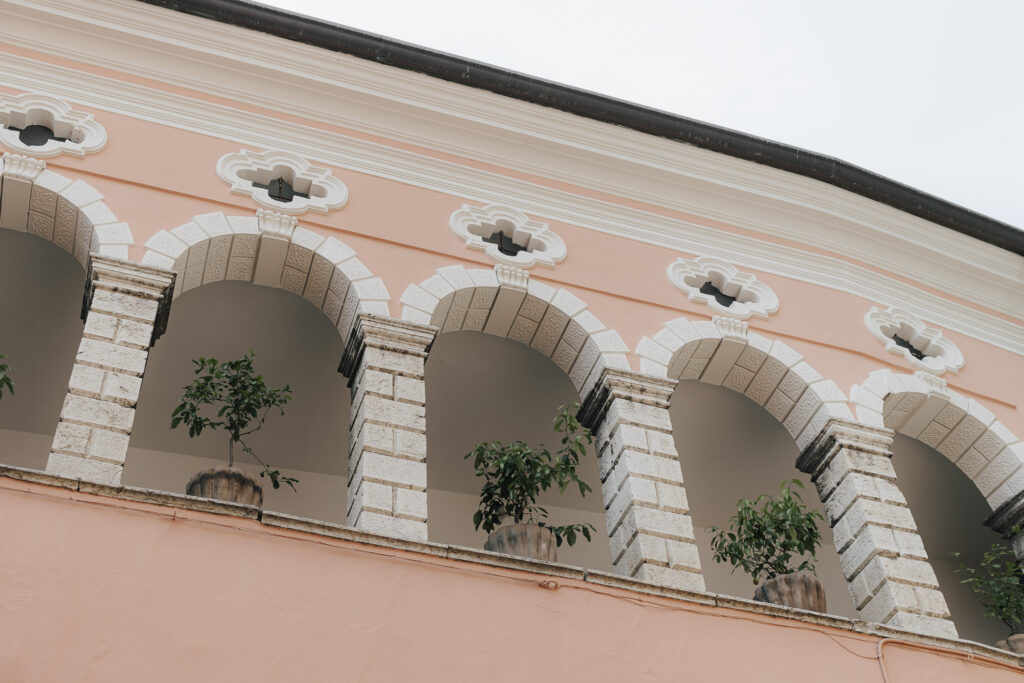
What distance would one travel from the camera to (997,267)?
10109 millimetres

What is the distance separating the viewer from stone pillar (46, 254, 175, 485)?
597cm

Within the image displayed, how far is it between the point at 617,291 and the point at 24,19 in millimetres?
4594

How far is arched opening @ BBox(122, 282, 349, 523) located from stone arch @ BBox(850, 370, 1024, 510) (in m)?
3.96

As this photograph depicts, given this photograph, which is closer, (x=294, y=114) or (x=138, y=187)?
(x=138, y=187)

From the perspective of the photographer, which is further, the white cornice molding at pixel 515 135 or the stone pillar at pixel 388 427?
the white cornice molding at pixel 515 135

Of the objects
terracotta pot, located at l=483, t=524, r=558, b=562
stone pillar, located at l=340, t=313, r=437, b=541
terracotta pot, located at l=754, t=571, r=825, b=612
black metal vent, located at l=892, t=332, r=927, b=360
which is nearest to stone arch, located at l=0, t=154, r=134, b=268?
stone pillar, located at l=340, t=313, r=437, b=541

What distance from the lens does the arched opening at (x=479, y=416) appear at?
9.00 metres

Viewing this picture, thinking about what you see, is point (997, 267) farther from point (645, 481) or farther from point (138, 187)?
point (138, 187)

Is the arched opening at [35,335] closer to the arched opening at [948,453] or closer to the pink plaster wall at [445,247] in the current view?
the pink plaster wall at [445,247]

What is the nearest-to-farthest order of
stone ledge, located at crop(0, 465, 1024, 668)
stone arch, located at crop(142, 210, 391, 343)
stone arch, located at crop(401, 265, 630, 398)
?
1. stone ledge, located at crop(0, 465, 1024, 668)
2. stone arch, located at crop(142, 210, 391, 343)
3. stone arch, located at crop(401, 265, 630, 398)

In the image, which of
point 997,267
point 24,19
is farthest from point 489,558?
point 997,267

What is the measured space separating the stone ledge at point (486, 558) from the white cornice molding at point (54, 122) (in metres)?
2.94

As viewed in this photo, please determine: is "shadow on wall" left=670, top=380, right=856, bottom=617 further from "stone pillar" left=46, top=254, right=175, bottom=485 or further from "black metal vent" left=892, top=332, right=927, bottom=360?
"stone pillar" left=46, top=254, right=175, bottom=485

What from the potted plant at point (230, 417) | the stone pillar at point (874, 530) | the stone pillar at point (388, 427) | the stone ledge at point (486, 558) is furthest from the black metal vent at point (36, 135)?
the stone pillar at point (874, 530)
